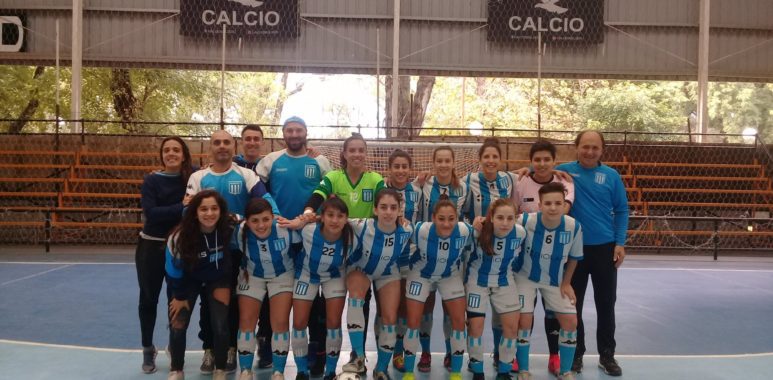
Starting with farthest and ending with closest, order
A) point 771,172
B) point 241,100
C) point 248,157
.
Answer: point 241,100, point 771,172, point 248,157

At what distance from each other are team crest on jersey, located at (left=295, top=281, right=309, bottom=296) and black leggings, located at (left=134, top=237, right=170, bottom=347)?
1.00 m

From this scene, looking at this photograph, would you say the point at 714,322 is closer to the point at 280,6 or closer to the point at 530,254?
the point at 530,254

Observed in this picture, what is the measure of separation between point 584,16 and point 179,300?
13720 mm

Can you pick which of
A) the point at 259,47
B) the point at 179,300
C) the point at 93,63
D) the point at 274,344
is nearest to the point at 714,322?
the point at 274,344

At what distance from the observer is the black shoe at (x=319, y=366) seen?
4.61 m

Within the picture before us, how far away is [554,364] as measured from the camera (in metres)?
4.72

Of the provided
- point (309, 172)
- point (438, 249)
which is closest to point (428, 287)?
point (438, 249)

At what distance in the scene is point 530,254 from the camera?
4516mm

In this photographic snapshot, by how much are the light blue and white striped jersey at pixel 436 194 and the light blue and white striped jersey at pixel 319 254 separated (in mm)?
718

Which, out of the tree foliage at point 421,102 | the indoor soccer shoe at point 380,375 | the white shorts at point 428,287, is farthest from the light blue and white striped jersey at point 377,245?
the tree foliage at point 421,102

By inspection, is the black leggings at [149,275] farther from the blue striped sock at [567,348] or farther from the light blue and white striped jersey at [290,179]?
the blue striped sock at [567,348]

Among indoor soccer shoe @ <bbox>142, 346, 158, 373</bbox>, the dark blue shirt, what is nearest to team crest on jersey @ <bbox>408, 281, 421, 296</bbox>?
the dark blue shirt

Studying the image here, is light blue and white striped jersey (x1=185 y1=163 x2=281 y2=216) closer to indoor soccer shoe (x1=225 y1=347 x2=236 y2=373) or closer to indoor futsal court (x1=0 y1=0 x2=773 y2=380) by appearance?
indoor futsal court (x1=0 y1=0 x2=773 y2=380)

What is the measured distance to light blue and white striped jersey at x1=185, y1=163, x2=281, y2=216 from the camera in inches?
177
